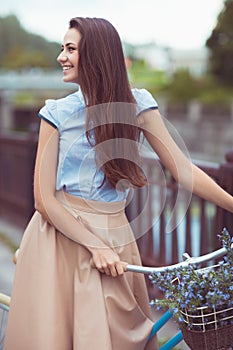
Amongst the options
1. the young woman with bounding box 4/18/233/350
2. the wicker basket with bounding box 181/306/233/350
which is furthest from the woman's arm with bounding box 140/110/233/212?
the wicker basket with bounding box 181/306/233/350

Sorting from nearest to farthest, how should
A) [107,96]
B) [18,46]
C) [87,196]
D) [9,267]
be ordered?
[107,96] < [87,196] < [9,267] < [18,46]

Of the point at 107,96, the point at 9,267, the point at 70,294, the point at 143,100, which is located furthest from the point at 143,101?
the point at 9,267

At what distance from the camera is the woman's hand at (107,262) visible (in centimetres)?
221

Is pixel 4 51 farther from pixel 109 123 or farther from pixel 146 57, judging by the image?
pixel 109 123

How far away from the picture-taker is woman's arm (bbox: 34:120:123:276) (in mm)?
2211

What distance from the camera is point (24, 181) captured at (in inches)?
295

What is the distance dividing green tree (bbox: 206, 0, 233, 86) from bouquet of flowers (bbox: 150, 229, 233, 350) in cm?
1777

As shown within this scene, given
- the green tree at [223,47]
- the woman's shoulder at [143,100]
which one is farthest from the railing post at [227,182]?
the green tree at [223,47]

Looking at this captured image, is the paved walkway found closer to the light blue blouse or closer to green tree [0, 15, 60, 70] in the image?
the light blue blouse

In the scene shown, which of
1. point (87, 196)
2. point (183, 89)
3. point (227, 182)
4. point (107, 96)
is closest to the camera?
point (107, 96)

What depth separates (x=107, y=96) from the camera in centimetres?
218

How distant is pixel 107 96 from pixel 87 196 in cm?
35

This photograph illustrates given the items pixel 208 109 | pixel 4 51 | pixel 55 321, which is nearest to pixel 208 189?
pixel 55 321

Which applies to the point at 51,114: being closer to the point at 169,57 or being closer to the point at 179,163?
the point at 179,163
